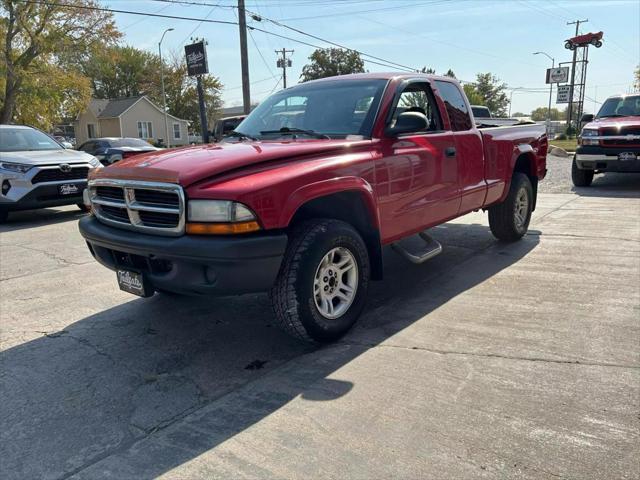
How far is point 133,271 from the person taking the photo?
3.48 m

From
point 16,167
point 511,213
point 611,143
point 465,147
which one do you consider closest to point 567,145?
point 611,143

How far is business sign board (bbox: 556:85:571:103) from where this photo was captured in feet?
145

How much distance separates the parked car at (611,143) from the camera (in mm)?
10586

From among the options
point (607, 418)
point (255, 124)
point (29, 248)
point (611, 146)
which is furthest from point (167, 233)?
point (611, 146)

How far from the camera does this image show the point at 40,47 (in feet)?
97.4

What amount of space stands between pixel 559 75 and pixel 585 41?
3.31 metres

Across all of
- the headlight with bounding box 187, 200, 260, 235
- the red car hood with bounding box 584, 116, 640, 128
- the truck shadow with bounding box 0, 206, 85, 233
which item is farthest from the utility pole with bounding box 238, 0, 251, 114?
the headlight with bounding box 187, 200, 260, 235

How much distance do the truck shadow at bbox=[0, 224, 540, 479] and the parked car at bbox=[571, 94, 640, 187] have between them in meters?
7.55

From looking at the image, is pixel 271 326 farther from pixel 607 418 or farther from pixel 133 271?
pixel 607 418

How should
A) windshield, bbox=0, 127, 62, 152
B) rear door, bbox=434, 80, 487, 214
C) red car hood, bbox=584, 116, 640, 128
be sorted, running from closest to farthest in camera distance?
rear door, bbox=434, 80, 487, 214, windshield, bbox=0, 127, 62, 152, red car hood, bbox=584, 116, 640, 128

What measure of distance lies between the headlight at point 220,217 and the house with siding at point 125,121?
164 feet

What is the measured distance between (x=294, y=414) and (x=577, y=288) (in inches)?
124

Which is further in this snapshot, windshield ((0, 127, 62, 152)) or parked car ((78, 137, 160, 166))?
parked car ((78, 137, 160, 166))

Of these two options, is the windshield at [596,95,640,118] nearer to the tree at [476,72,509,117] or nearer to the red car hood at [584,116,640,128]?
the red car hood at [584,116,640,128]
